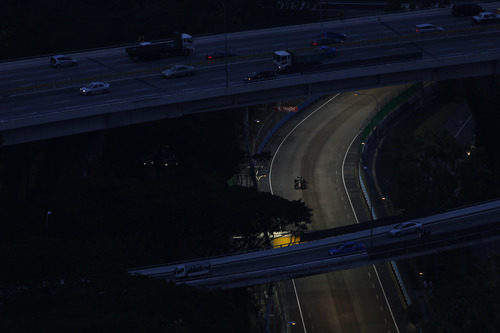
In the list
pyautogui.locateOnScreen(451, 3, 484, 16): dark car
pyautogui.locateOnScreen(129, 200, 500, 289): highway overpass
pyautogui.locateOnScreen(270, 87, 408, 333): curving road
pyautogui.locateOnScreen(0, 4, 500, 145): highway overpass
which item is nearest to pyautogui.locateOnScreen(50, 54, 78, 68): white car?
pyautogui.locateOnScreen(0, 4, 500, 145): highway overpass

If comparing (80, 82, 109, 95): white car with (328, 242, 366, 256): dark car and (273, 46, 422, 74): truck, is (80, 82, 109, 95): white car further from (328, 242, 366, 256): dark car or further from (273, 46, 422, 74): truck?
(328, 242, 366, 256): dark car

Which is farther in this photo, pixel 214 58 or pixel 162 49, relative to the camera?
pixel 162 49

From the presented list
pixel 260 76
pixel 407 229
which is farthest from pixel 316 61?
pixel 407 229

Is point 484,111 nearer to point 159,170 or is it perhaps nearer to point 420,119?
point 420,119

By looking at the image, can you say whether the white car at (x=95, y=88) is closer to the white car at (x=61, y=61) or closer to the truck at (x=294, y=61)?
the white car at (x=61, y=61)

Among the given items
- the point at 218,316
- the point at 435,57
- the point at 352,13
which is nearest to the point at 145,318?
the point at 218,316

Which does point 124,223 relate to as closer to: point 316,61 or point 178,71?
point 178,71
